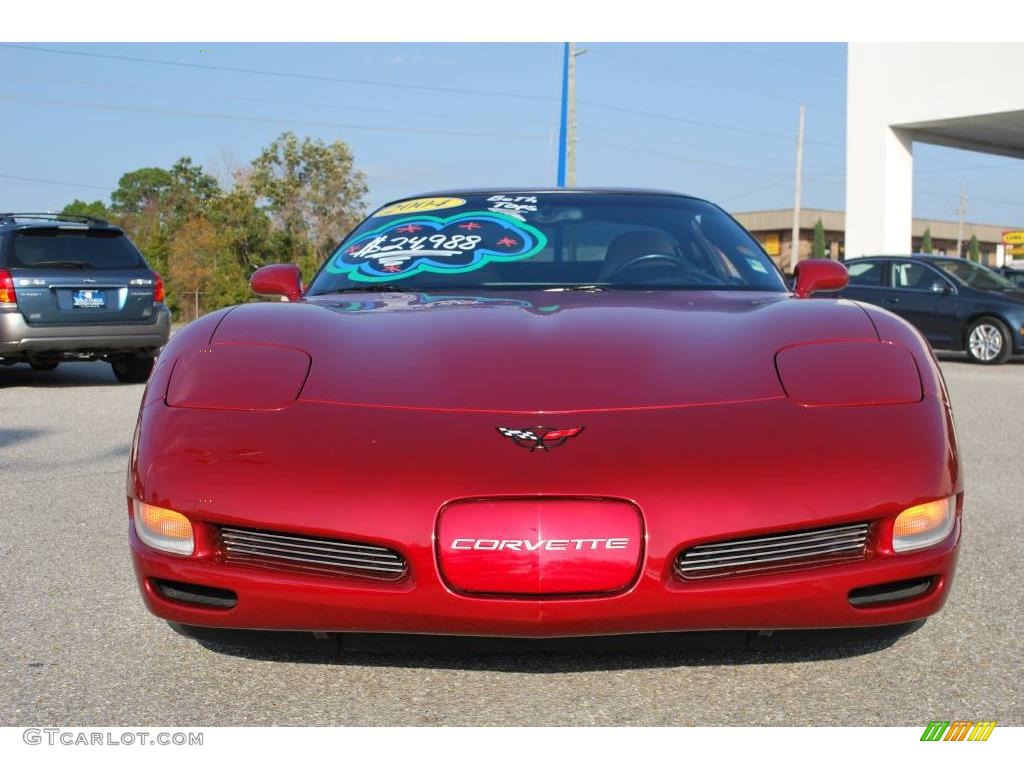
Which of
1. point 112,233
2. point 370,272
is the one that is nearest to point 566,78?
point 112,233

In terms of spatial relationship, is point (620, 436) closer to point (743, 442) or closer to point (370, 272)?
point (743, 442)

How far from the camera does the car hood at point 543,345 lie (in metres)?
2.65

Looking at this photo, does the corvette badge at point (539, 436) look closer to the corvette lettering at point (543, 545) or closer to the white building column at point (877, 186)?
the corvette lettering at point (543, 545)

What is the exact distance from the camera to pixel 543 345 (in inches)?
113

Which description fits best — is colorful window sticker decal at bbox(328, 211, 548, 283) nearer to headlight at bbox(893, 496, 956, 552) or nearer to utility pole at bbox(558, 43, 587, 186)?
headlight at bbox(893, 496, 956, 552)

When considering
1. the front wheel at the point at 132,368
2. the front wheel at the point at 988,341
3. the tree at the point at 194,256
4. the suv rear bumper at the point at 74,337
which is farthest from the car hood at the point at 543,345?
the tree at the point at 194,256

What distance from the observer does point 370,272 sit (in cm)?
384

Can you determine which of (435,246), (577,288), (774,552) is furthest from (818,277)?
(774,552)

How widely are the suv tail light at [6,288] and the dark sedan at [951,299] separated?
9624 millimetres

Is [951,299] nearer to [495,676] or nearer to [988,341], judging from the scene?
[988,341]

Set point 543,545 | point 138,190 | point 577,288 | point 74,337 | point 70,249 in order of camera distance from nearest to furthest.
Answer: point 543,545
point 577,288
point 74,337
point 70,249
point 138,190

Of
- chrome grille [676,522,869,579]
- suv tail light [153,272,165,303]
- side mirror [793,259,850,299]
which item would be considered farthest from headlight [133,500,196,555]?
suv tail light [153,272,165,303]

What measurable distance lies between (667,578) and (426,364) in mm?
792

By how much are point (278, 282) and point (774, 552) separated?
85.6 inches
